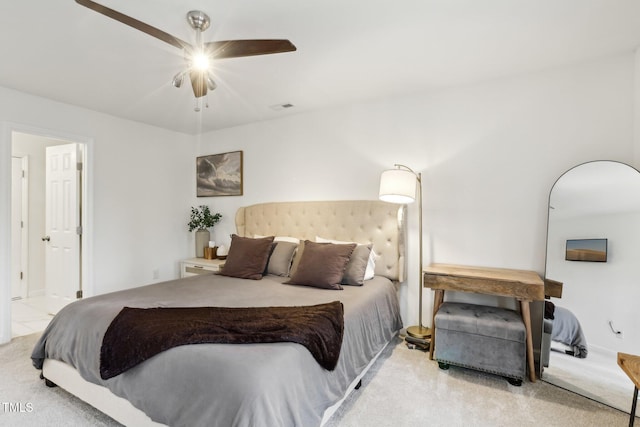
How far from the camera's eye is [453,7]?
1.91m

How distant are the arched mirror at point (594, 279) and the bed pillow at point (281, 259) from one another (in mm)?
2274

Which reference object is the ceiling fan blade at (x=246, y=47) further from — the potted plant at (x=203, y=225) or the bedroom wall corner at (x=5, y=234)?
the potted plant at (x=203, y=225)

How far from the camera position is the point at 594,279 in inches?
90.9

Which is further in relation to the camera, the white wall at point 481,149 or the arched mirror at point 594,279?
the white wall at point 481,149

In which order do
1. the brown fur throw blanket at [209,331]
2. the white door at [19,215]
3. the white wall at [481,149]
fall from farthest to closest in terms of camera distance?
the white door at [19,215] → the white wall at [481,149] → the brown fur throw blanket at [209,331]

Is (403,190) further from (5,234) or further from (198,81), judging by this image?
(5,234)

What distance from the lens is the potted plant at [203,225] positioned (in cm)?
467

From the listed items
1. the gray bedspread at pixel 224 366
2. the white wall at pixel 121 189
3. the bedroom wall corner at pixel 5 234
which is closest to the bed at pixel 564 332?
the gray bedspread at pixel 224 366

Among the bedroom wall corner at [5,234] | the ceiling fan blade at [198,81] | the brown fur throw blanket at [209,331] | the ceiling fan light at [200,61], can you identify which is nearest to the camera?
the brown fur throw blanket at [209,331]

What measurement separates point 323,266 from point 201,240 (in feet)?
8.47

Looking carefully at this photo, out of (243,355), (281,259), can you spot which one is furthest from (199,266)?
(243,355)

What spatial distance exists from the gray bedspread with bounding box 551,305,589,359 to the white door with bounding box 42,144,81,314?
4969 millimetres

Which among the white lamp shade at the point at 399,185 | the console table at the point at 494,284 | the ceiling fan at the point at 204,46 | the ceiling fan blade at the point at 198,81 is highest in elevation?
the ceiling fan at the point at 204,46

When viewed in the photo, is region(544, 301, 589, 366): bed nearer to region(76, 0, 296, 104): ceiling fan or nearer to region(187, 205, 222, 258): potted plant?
region(76, 0, 296, 104): ceiling fan
